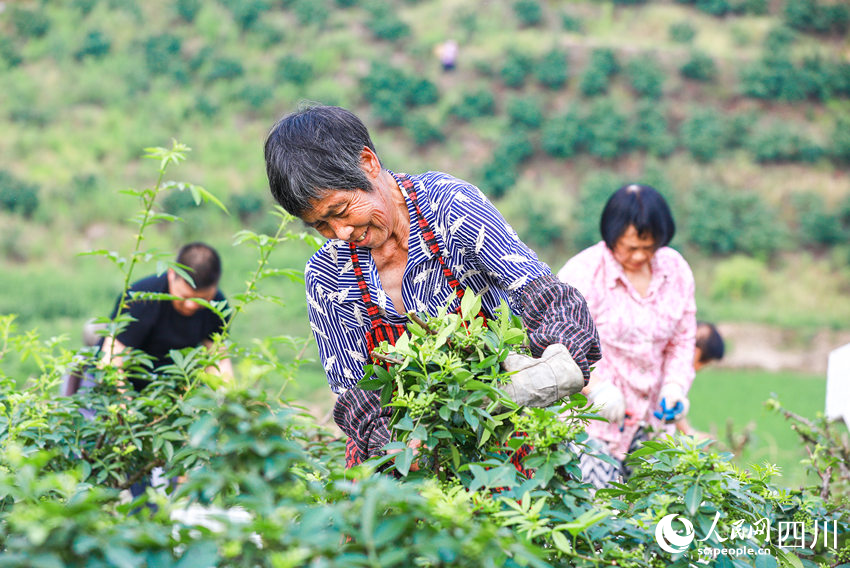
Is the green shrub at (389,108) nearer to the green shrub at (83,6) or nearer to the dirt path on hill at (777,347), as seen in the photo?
the green shrub at (83,6)

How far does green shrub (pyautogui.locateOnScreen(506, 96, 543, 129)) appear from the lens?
15.4 m

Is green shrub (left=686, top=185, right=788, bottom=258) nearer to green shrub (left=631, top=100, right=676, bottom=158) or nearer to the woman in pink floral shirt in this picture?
green shrub (left=631, top=100, right=676, bottom=158)

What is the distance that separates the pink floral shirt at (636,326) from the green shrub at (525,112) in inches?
493

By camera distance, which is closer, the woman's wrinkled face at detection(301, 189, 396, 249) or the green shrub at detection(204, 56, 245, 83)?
the woman's wrinkled face at detection(301, 189, 396, 249)

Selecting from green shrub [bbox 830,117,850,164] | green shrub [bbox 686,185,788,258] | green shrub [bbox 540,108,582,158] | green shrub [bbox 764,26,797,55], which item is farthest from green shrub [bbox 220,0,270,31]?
green shrub [bbox 830,117,850,164]

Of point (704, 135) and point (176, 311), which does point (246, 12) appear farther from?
point (176, 311)

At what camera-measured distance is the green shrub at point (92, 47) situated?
16.0 meters

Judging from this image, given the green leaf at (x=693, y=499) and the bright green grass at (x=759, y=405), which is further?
the bright green grass at (x=759, y=405)

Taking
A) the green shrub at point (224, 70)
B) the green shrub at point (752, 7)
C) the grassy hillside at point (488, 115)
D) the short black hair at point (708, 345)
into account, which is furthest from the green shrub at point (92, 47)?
the short black hair at point (708, 345)

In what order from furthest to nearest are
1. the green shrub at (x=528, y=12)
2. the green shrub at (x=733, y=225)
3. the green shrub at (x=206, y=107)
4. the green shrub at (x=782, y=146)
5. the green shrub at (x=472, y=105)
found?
1. the green shrub at (x=528, y=12)
2. the green shrub at (x=472, y=105)
3. the green shrub at (x=206, y=107)
4. the green shrub at (x=782, y=146)
5. the green shrub at (x=733, y=225)

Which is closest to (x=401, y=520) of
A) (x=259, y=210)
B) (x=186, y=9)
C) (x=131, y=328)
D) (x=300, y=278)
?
(x=300, y=278)

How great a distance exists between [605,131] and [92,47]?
10265 mm

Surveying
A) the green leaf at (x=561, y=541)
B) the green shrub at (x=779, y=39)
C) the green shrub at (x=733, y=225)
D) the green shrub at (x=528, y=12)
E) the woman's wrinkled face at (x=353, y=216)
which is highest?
the green shrub at (x=528, y=12)

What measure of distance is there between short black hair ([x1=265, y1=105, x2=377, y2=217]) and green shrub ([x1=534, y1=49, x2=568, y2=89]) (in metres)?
14.9
